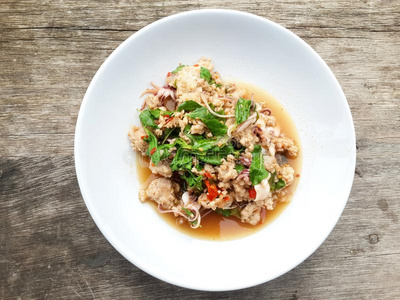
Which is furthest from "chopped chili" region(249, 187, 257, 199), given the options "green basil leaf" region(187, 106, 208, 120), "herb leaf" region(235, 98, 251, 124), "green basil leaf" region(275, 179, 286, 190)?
"green basil leaf" region(187, 106, 208, 120)

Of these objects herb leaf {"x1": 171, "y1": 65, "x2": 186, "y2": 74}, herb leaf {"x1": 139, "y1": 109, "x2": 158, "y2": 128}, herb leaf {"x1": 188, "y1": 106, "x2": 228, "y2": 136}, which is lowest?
herb leaf {"x1": 139, "y1": 109, "x2": 158, "y2": 128}

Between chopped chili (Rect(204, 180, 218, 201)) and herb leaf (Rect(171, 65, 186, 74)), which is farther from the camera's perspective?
herb leaf (Rect(171, 65, 186, 74))

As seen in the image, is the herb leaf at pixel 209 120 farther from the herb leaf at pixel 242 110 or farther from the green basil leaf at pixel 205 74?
the green basil leaf at pixel 205 74

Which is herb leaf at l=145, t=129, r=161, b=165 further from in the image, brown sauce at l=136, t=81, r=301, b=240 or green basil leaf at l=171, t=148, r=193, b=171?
brown sauce at l=136, t=81, r=301, b=240

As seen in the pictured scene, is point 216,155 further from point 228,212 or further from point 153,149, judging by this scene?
point 228,212

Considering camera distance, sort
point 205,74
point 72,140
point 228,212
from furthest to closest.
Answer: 1. point 72,140
2. point 228,212
3. point 205,74

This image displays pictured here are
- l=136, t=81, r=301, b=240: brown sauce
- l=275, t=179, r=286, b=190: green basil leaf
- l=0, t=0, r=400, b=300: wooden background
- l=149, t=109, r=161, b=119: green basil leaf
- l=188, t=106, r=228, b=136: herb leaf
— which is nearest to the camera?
l=188, t=106, r=228, b=136: herb leaf

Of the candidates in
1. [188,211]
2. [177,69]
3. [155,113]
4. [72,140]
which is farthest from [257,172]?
[72,140]
